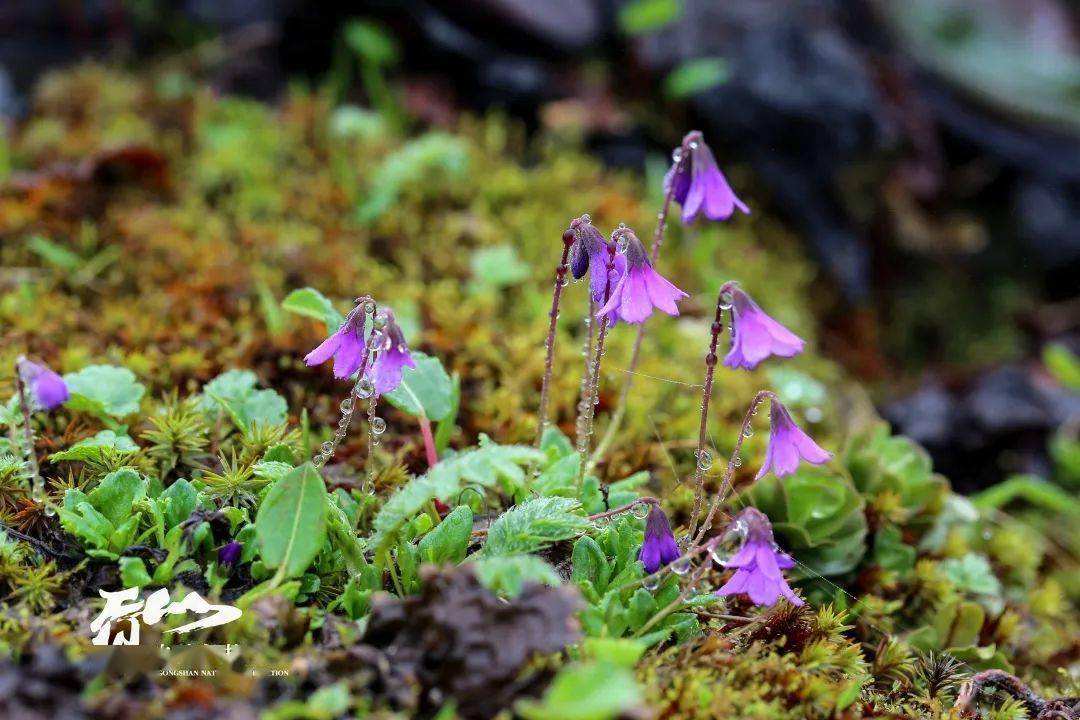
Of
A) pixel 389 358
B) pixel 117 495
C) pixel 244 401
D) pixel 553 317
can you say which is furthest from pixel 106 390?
pixel 553 317

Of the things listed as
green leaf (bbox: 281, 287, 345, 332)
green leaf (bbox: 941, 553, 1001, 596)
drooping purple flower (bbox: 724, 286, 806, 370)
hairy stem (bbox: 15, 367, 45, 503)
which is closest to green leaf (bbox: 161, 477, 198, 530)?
hairy stem (bbox: 15, 367, 45, 503)

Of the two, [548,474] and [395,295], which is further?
[395,295]

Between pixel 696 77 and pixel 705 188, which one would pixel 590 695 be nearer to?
pixel 705 188

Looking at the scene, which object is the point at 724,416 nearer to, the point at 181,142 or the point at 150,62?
the point at 181,142

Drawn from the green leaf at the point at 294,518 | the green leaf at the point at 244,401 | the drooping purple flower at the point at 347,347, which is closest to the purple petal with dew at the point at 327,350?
the drooping purple flower at the point at 347,347

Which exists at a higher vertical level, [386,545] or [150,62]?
[150,62]

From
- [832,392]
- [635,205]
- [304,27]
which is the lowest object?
[832,392]

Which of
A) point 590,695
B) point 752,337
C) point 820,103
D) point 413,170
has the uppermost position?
point 820,103

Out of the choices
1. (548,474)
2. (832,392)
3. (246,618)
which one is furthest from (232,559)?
(832,392)
